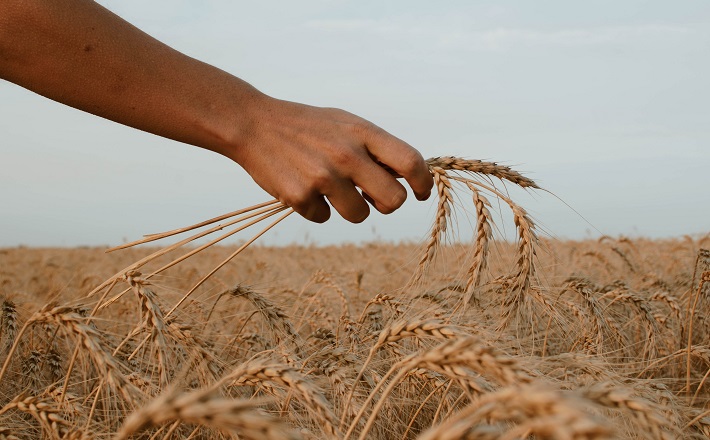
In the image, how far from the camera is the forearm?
1764mm

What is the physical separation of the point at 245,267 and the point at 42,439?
20.5 ft

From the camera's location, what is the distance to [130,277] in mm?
2172

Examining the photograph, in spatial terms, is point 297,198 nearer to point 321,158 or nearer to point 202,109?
point 321,158

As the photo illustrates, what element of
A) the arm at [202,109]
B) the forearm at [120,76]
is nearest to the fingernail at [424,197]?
the arm at [202,109]

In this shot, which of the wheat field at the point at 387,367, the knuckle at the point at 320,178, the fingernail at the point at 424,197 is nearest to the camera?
the wheat field at the point at 387,367

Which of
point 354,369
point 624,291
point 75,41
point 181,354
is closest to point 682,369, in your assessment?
point 624,291

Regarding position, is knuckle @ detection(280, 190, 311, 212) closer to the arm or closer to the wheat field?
the arm

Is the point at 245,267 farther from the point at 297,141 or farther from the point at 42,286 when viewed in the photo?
the point at 297,141

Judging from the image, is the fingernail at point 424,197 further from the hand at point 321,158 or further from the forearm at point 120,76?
the forearm at point 120,76

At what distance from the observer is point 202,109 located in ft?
5.97

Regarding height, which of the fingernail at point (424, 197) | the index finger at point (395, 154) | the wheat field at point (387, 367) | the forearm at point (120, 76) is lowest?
the wheat field at point (387, 367)

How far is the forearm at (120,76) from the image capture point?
69.4 inches

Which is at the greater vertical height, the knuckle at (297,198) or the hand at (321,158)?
the hand at (321,158)

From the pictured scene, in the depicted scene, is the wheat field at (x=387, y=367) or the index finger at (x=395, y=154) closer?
the wheat field at (x=387, y=367)
